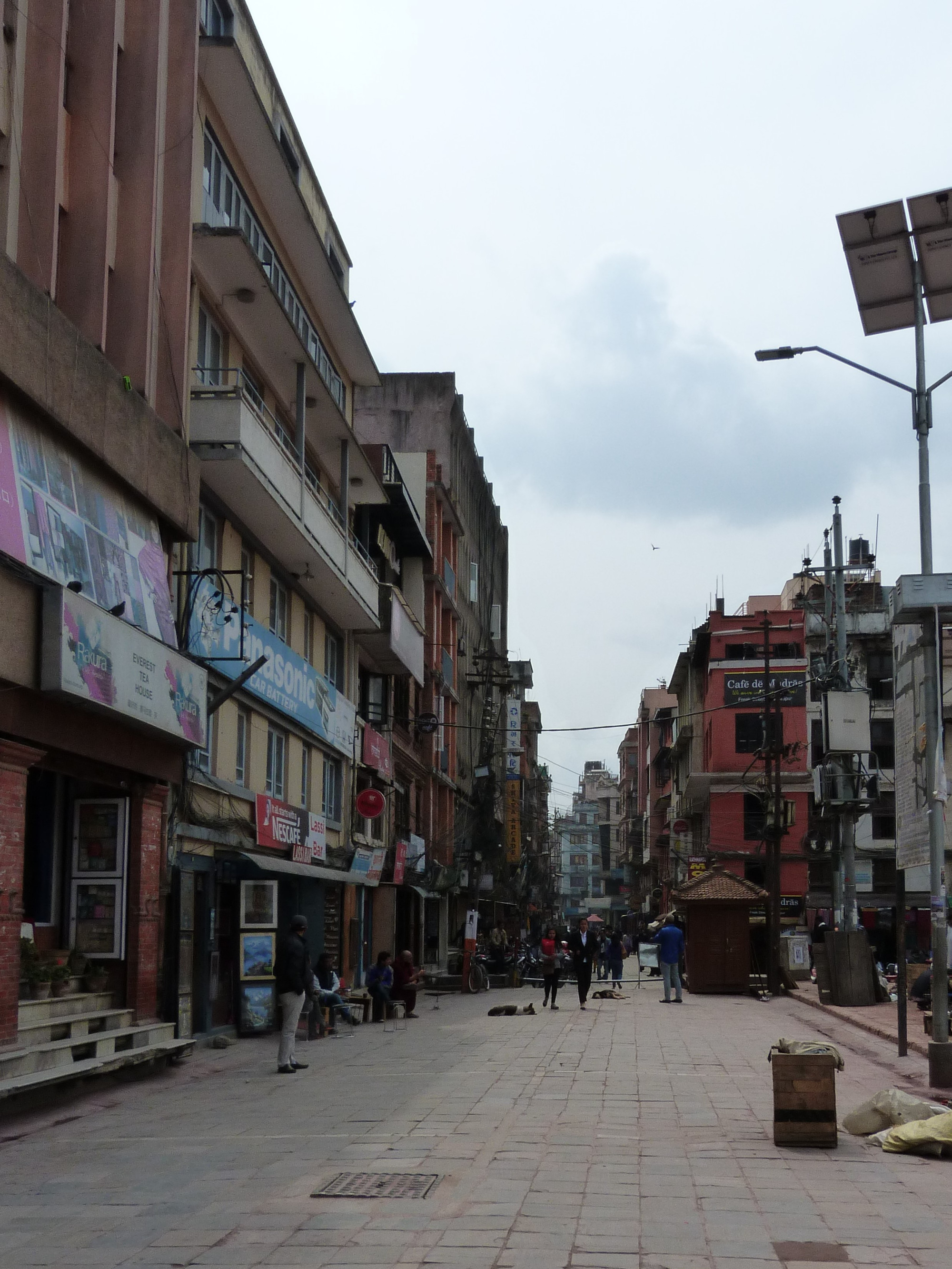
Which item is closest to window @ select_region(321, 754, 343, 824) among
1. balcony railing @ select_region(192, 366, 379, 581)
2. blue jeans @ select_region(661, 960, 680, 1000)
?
balcony railing @ select_region(192, 366, 379, 581)

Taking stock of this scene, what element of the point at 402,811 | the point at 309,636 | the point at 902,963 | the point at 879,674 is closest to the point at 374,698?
the point at 402,811

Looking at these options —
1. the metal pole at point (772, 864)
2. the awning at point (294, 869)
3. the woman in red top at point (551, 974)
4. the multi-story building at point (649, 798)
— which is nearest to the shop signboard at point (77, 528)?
the awning at point (294, 869)

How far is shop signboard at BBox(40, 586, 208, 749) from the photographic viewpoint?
1430cm

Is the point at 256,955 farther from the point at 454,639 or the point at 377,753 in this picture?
the point at 454,639

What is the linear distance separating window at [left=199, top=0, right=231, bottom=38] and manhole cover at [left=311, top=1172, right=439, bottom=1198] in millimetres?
17717

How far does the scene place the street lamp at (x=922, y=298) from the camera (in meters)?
16.2

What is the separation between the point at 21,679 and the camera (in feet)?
45.8

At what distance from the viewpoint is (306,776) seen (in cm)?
2948

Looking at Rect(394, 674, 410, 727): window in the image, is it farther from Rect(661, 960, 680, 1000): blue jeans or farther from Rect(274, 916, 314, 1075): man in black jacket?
Rect(274, 916, 314, 1075): man in black jacket

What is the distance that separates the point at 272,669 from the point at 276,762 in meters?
2.59

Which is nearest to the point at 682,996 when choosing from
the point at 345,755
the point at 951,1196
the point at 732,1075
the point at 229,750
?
the point at 345,755

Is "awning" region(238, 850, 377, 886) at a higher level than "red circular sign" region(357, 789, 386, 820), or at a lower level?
lower

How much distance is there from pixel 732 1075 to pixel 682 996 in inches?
755

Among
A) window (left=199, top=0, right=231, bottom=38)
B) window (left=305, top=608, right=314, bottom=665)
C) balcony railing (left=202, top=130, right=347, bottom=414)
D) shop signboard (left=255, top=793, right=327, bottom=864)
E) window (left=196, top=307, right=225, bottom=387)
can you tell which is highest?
window (left=199, top=0, right=231, bottom=38)
